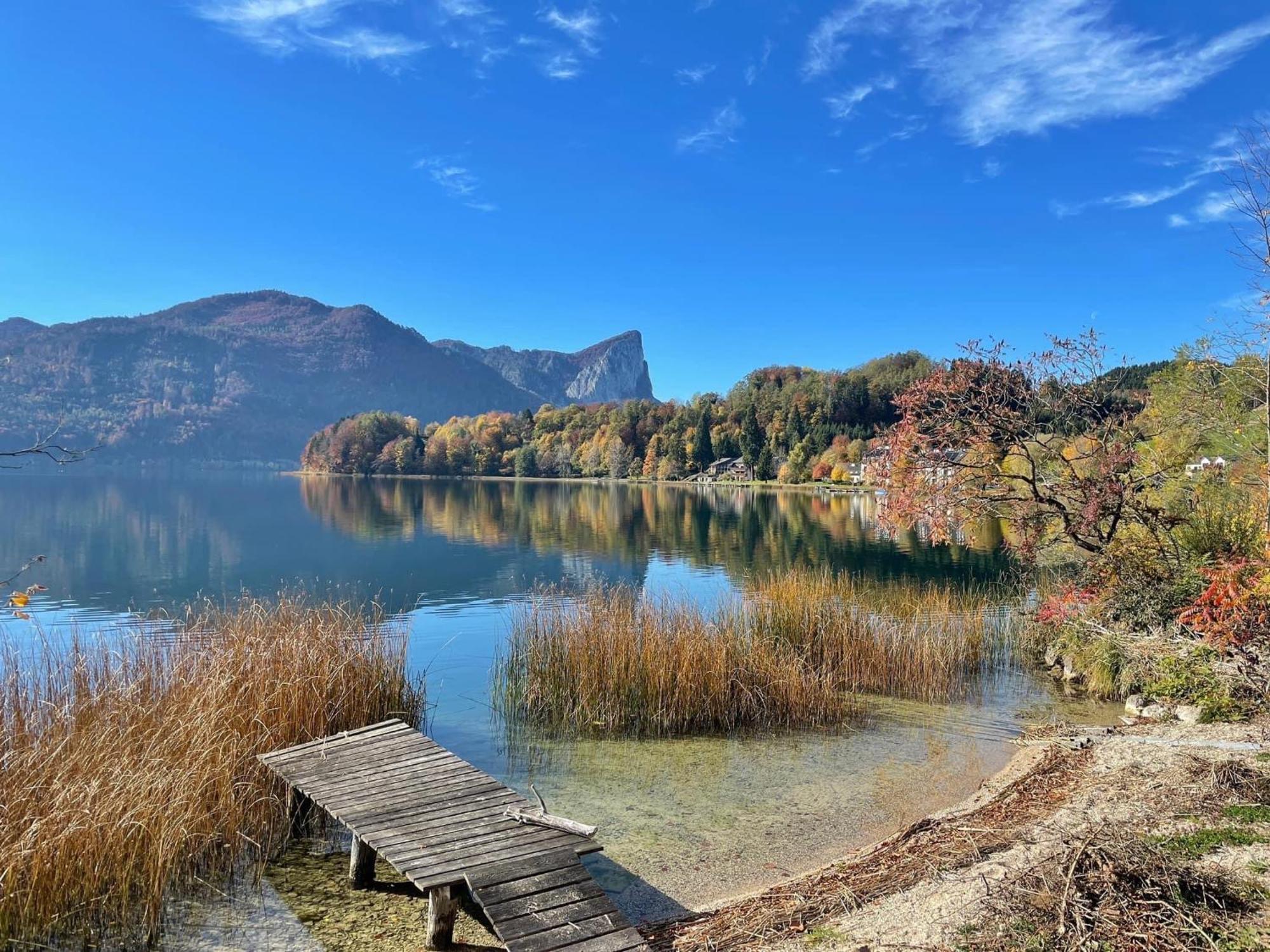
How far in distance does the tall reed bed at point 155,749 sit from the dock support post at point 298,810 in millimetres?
104

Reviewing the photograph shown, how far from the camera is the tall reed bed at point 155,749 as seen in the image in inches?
195

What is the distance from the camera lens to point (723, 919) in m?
5.02

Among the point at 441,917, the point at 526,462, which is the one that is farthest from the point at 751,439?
the point at 441,917

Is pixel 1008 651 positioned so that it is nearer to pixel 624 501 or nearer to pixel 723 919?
pixel 723 919

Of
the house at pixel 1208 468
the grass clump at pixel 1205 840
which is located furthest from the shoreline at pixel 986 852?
the house at pixel 1208 468

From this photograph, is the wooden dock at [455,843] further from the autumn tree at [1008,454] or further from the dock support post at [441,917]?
the autumn tree at [1008,454]

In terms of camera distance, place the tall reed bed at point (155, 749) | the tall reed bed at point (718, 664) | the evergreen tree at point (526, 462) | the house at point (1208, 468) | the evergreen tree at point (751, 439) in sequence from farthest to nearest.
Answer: the evergreen tree at point (526, 462)
the evergreen tree at point (751, 439)
the house at point (1208, 468)
the tall reed bed at point (718, 664)
the tall reed bed at point (155, 749)

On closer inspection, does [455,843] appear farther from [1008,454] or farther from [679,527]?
[679,527]

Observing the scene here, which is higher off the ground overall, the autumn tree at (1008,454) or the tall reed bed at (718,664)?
the autumn tree at (1008,454)

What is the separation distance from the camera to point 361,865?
19.1 feet

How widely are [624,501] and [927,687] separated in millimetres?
58416

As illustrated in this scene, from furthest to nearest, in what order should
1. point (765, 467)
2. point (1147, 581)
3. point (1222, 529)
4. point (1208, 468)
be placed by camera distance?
point (765, 467)
point (1208, 468)
point (1222, 529)
point (1147, 581)

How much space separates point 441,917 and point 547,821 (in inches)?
33.4

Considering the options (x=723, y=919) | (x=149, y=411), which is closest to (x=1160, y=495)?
(x=723, y=919)
